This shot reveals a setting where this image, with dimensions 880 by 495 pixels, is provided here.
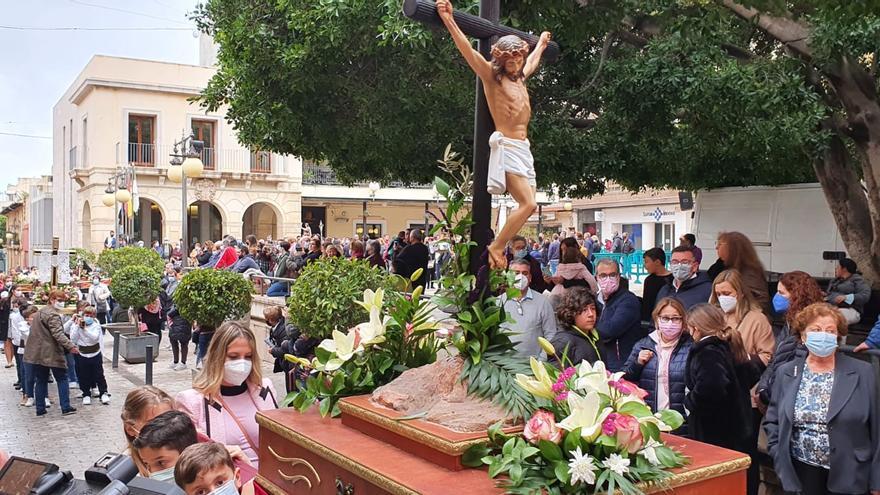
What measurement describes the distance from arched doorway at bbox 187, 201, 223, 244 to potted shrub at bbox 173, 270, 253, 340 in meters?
27.2

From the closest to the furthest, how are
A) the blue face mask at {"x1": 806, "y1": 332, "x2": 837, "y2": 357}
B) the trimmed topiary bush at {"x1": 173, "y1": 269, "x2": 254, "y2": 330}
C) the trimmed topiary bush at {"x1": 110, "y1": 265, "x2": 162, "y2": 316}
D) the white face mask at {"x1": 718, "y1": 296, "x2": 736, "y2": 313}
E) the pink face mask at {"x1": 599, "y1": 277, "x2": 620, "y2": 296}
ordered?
1. the blue face mask at {"x1": 806, "y1": 332, "x2": 837, "y2": 357}
2. the white face mask at {"x1": 718, "y1": 296, "x2": 736, "y2": 313}
3. the pink face mask at {"x1": 599, "y1": 277, "x2": 620, "y2": 296}
4. the trimmed topiary bush at {"x1": 173, "y1": 269, "x2": 254, "y2": 330}
5. the trimmed topiary bush at {"x1": 110, "y1": 265, "x2": 162, "y2": 316}

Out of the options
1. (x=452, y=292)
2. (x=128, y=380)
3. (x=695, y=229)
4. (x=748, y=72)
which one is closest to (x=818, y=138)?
(x=748, y=72)

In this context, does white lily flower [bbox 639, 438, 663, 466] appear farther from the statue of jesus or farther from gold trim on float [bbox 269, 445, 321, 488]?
gold trim on float [bbox 269, 445, 321, 488]

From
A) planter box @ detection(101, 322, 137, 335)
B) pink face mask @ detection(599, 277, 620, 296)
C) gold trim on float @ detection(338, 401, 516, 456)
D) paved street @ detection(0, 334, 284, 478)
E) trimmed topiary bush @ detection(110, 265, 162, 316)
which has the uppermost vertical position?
pink face mask @ detection(599, 277, 620, 296)

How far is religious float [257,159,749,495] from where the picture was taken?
8.04 ft

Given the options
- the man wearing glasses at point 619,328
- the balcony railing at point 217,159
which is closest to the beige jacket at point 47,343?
the man wearing glasses at point 619,328

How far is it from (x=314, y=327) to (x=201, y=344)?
5.22m

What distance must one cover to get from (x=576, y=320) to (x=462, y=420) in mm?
2083

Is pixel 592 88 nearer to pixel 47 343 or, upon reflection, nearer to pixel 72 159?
pixel 47 343

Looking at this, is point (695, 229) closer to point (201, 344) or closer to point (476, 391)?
point (201, 344)

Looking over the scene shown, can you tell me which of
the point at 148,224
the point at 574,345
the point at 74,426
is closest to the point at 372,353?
the point at 574,345

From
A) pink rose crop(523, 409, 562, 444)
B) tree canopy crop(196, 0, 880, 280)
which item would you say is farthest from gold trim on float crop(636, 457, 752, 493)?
tree canopy crop(196, 0, 880, 280)

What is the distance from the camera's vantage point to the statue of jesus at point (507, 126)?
3.25 meters

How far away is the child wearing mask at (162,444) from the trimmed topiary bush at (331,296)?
189 inches
